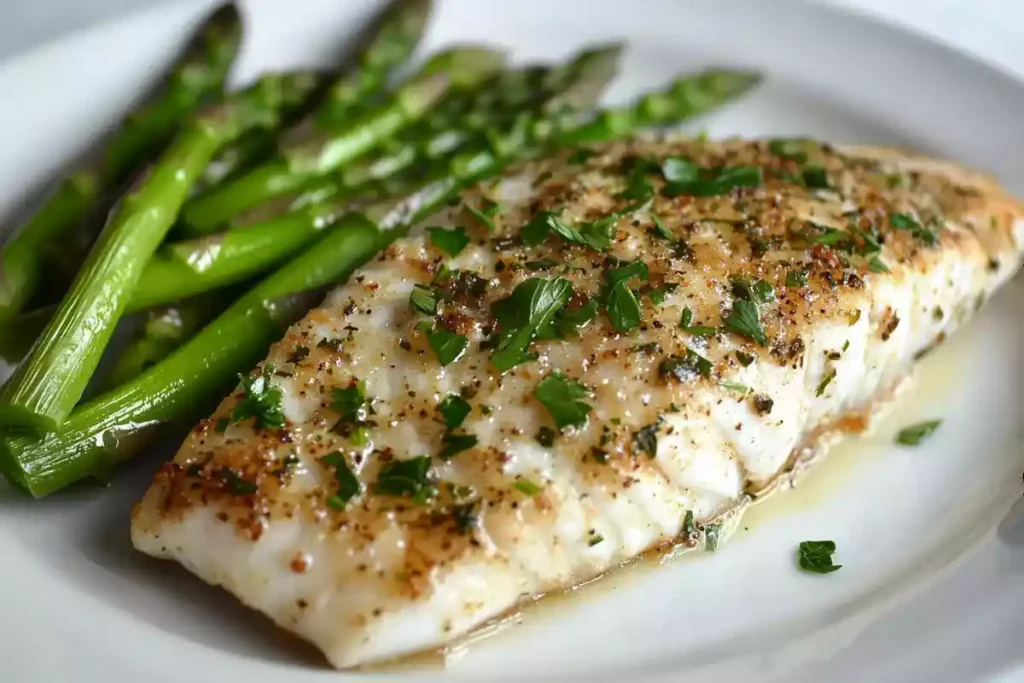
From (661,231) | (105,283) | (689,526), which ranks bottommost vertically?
(689,526)

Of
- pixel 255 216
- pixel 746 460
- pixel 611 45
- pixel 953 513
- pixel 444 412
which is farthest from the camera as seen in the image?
pixel 611 45

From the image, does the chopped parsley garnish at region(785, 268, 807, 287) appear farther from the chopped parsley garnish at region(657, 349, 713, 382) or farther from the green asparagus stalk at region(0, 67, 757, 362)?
the green asparagus stalk at region(0, 67, 757, 362)

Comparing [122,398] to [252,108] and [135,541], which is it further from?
[252,108]

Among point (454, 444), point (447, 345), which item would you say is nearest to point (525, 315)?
point (447, 345)

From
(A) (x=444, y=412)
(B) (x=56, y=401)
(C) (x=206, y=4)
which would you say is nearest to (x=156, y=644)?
(B) (x=56, y=401)

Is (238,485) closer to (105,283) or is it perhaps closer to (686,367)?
(105,283)

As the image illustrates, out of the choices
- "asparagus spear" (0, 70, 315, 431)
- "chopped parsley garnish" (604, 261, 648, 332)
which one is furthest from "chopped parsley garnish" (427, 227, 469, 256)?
"asparagus spear" (0, 70, 315, 431)

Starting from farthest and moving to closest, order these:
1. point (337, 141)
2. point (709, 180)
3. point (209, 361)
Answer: point (337, 141), point (709, 180), point (209, 361)
